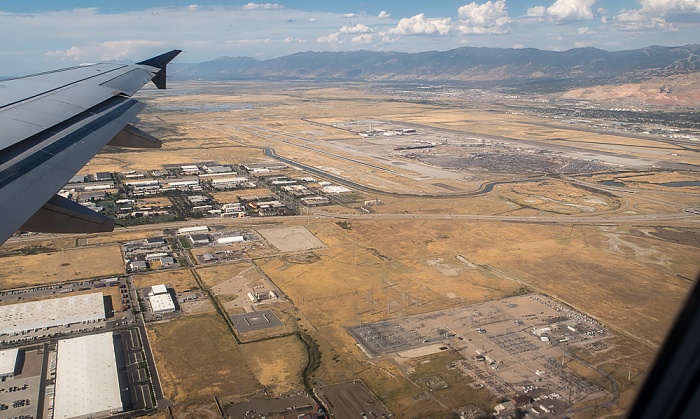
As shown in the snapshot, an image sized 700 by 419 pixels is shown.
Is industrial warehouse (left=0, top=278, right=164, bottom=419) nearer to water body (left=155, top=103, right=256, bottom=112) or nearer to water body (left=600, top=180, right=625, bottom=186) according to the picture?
water body (left=600, top=180, right=625, bottom=186)

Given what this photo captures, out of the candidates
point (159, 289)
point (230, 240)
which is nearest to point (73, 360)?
point (159, 289)

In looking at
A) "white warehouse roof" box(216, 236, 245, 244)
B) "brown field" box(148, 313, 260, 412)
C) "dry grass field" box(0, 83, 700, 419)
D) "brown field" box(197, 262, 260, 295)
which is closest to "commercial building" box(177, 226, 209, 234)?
"dry grass field" box(0, 83, 700, 419)

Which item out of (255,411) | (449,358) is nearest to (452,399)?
(449,358)

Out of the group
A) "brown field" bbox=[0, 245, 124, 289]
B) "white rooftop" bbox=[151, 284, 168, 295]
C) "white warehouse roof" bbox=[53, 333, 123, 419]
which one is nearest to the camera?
"white warehouse roof" bbox=[53, 333, 123, 419]

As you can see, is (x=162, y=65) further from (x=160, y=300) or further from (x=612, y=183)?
(x=612, y=183)

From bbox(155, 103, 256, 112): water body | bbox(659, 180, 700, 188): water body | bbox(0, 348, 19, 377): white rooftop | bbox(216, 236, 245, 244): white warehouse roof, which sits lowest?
bbox(659, 180, 700, 188): water body

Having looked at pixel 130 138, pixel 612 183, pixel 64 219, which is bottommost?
pixel 612 183

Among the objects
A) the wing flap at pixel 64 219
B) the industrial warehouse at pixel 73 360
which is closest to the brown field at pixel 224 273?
the industrial warehouse at pixel 73 360
